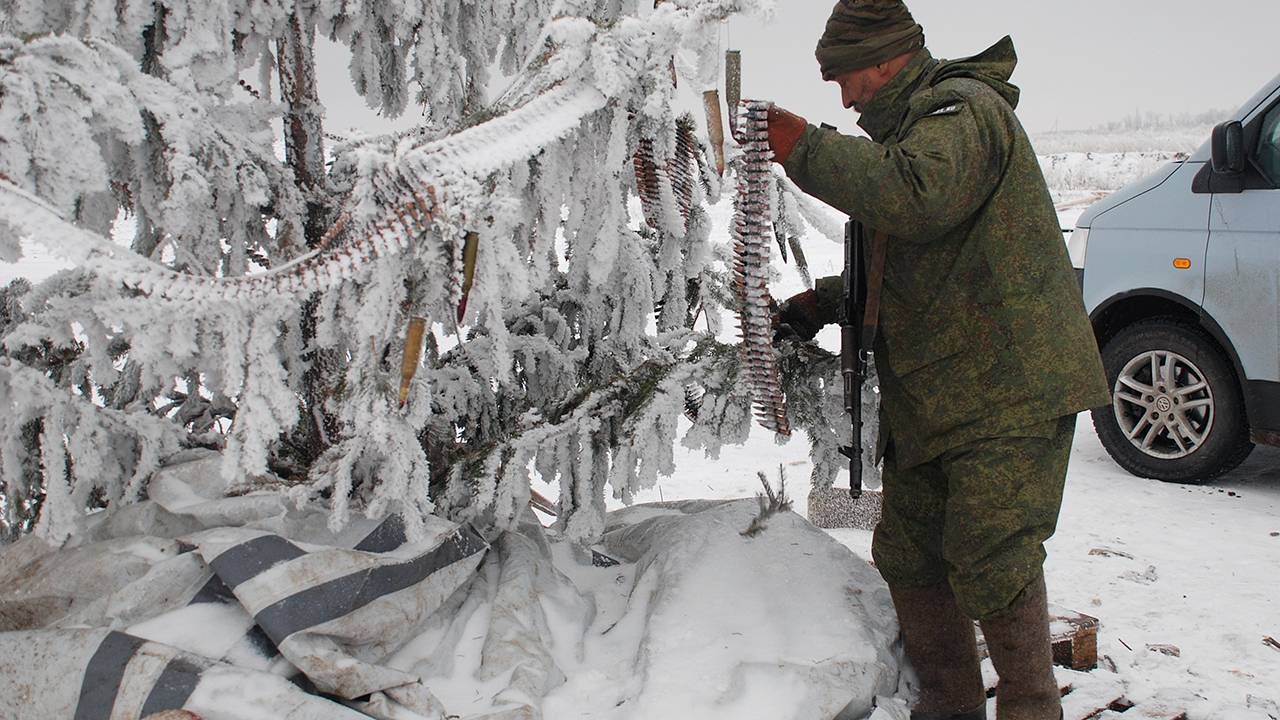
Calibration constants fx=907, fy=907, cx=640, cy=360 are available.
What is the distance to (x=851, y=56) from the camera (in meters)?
2.28

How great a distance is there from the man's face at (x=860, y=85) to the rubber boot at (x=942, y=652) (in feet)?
4.38

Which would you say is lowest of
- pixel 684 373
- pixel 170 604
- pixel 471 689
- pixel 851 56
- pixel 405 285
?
pixel 471 689

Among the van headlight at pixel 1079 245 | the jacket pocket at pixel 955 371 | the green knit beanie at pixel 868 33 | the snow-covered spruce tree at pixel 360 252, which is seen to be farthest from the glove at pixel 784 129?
the van headlight at pixel 1079 245

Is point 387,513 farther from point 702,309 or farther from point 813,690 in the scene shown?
point 702,309

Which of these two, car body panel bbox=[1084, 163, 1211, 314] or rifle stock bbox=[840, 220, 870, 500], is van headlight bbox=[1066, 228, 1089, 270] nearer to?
car body panel bbox=[1084, 163, 1211, 314]

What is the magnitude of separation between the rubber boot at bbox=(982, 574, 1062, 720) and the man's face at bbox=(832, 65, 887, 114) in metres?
1.28

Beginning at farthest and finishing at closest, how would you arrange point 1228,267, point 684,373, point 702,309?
point 1228,267, point 702,309, point 684,373

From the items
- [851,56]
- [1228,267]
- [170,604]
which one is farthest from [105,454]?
[1228,267]

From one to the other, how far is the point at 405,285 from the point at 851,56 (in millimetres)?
1244

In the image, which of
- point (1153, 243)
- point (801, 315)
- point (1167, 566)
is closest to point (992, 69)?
point (801, 315)

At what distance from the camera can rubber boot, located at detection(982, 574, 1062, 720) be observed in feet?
7.22

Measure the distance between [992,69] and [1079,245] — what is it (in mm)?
3785

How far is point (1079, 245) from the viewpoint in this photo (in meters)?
5.54

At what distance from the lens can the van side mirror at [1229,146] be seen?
4535mm
